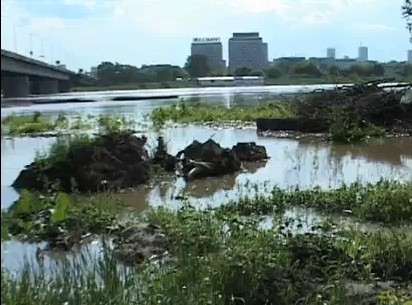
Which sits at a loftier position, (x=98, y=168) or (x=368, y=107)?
(x=368, y=107)

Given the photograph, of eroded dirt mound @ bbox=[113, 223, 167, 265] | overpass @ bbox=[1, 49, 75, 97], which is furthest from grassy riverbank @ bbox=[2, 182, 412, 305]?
overpass @ bbox=[1, 49, 75, 97]

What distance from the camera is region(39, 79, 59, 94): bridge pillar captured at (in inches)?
2532

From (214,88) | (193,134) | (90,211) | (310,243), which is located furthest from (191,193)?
(214,88)

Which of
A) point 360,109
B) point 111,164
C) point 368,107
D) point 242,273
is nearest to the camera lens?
point 242,273

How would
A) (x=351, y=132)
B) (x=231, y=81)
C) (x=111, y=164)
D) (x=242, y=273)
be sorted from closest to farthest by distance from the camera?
(x=242, y=273) < (x=111, y=164) < (x=351, y=132) < (x=231, y=81)

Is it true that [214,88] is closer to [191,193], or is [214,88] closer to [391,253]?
[191,193]

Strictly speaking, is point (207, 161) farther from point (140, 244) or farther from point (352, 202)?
point (140, 244)

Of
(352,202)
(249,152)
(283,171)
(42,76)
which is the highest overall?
(42,76)

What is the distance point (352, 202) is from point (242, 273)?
16.1ft

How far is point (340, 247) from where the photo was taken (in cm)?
668

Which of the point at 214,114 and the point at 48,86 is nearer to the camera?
the point at 214,114

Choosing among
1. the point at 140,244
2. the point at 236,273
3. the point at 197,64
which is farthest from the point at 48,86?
the point at 236,273

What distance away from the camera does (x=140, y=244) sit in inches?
303

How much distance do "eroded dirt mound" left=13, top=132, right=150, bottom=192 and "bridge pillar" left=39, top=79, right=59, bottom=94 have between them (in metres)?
49.6
